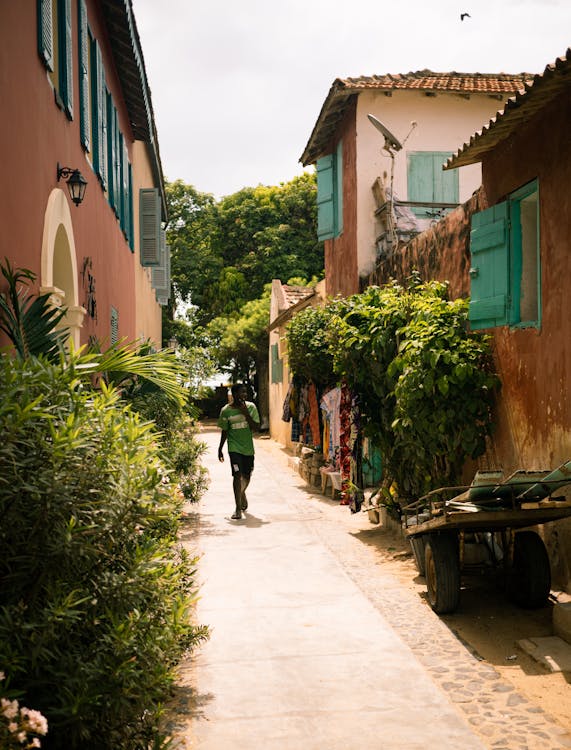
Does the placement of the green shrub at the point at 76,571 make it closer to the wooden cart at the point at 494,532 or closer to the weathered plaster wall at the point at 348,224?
the wooden cart at the point at 494,532

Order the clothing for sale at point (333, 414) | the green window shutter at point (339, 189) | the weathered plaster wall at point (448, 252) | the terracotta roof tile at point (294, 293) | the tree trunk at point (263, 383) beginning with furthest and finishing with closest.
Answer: the tree trunk at point (263, 383) → the terracotta roof tile at point (294, 293) → the green window shutter at point (339, 189) → the clothing for sale at point (333, 414) → the weathered plaster wall at point (448, 252)

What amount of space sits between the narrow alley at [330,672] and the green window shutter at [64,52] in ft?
14.9

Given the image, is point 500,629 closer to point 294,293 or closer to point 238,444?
point 238,444

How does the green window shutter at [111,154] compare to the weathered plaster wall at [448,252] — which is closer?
the weathered plaster wall at [448,252]

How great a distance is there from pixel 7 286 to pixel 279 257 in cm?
3460

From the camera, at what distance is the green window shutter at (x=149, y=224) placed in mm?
16891

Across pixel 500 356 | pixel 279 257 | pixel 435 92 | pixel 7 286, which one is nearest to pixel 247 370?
pixel 279 257

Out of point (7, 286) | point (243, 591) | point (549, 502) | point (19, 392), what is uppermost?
point (7, 286)

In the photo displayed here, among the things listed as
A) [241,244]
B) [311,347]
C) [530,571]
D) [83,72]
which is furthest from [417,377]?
[241,244]

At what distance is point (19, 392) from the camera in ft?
11.5

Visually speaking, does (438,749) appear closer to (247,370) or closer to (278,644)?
(278,644)

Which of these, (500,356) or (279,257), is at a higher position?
(279,257)

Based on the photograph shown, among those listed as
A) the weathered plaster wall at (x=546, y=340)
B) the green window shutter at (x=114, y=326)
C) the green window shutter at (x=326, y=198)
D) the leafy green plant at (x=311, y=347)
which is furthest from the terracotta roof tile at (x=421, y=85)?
A: the weathered plaster wall at (x=546, y=340)

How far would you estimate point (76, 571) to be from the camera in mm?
3391
